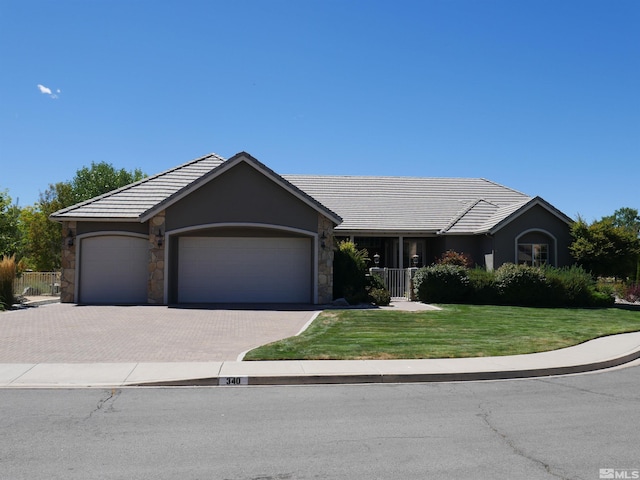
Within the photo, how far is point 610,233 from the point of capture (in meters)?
25.6

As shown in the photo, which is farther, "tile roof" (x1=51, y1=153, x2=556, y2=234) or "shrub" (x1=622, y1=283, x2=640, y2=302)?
"shrub" (x1=622, y1=283, x2=640, y2=302)

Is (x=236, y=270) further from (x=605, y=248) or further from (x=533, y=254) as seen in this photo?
(x=605, y=248)

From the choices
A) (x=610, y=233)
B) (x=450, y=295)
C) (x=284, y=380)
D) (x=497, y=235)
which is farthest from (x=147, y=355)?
(x=610, y=233)

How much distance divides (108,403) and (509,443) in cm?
543

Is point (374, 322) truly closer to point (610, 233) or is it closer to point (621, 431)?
point (621, 431)

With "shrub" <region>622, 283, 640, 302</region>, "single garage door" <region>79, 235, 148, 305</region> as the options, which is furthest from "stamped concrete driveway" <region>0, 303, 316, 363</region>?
"shrub" <region>622, 283, 640, 302</region>

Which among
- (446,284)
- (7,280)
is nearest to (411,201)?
(446,284)

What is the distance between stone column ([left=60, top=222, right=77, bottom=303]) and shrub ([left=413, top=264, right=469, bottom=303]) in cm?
1407

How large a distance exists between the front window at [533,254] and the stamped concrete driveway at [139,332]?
452 inches

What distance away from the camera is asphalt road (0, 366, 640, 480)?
5586mm

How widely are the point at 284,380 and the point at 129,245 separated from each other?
1497 cm

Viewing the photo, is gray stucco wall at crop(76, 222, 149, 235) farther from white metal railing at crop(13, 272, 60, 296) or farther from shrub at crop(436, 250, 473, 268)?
shrub at crop(436, 250, 473, 268)

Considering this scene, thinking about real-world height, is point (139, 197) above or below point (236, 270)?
above

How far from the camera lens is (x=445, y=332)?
15.5 m
